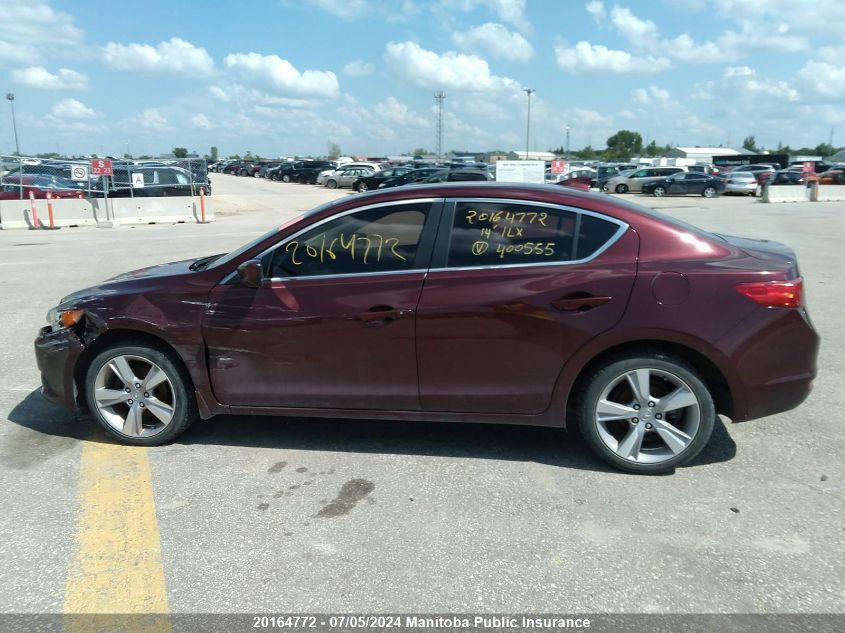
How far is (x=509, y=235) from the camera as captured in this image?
12.3 feet

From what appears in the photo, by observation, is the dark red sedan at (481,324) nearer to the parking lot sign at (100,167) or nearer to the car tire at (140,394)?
the car tire at (140,394)

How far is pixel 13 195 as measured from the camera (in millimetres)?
19531

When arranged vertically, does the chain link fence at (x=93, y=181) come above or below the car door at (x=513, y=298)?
above

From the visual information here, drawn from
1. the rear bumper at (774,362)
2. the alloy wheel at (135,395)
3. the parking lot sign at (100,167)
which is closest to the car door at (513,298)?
the rear bumper at (774,362)

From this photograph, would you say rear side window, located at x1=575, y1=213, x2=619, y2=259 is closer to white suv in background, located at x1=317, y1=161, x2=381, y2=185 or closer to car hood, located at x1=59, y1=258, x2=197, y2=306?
car hood, located at x1=59, y1=258, x2=197, y2=306

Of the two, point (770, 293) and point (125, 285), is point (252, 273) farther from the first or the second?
point (770, 293)

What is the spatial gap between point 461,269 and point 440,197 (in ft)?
1.53

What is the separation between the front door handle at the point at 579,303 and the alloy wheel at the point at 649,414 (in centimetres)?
42

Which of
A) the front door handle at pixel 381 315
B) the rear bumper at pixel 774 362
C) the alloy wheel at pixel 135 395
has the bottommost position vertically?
the alloy wheel at pixel 135 395

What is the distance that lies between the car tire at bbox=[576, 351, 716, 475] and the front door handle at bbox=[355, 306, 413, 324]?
1121 mm

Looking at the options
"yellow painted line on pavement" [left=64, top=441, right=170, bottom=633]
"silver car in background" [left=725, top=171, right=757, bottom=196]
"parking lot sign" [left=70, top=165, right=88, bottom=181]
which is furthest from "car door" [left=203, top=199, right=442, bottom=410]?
"silver car in background" [left=725, top=171, right=757, bottom=196]

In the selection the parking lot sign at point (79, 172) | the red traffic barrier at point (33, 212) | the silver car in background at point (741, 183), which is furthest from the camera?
the silver car in background at point (741, 183)

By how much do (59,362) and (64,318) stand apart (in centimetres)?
28

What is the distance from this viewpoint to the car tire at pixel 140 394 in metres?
4.04
